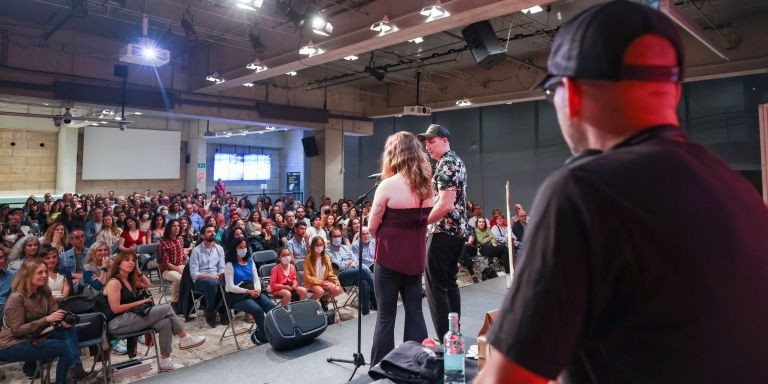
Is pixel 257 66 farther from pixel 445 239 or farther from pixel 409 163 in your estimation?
pixel 445 239

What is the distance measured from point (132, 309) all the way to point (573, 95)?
445 cm

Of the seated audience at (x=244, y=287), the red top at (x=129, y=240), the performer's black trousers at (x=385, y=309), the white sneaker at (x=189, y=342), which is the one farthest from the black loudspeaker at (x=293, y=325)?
the red top at (x=129, y=240)

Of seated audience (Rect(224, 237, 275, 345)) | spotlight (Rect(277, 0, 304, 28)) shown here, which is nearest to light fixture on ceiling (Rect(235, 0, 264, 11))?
spotlight (Rect(277, 0, 304, 28))

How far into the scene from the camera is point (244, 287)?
5039 mm

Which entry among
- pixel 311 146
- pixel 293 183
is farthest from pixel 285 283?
pixel 293 183

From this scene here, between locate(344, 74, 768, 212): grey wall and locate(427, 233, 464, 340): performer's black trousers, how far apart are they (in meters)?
8.46

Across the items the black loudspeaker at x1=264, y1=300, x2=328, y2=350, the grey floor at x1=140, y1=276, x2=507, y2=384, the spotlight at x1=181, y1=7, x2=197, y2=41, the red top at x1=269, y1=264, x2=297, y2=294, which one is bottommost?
the grey floor at x1=140, y1=276, x2=507, y2=384

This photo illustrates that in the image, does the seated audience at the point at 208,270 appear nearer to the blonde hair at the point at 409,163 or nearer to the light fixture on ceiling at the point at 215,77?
the blonde hair at the point at 409,163

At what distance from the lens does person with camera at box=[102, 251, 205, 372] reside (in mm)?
3961

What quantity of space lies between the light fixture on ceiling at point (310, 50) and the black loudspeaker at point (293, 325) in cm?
394

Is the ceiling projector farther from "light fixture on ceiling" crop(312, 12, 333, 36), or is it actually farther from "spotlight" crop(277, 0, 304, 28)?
"light fixture on ceiling" crop(312, 12, 333, 36)

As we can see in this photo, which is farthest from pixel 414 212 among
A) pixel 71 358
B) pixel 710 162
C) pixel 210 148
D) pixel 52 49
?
pixel 210 148

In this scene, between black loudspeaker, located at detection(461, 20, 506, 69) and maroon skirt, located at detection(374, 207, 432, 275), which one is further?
Result: black loudspeaker, located at detection(461, 20, 506, 69)

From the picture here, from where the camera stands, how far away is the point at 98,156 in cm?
1559
